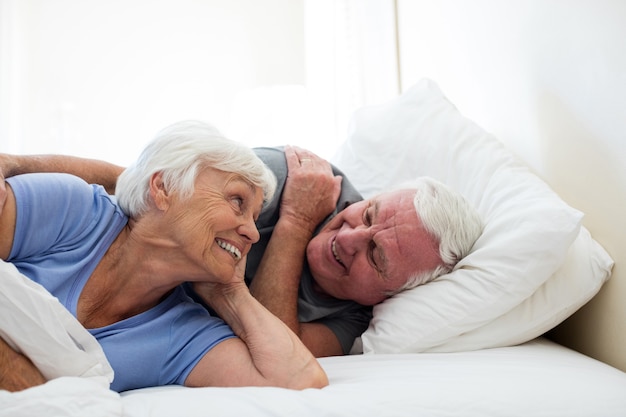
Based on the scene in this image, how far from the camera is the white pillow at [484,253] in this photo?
59.3 inches

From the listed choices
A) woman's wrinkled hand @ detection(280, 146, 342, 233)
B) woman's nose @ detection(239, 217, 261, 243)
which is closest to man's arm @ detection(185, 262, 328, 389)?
woman's nose @ detection(239, 217, 261, 243)

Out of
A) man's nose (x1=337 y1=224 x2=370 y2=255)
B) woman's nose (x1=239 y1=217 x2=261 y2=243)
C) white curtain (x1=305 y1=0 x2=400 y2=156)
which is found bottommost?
man's nose (x1=337 y1=224 x2=370 y2=255)

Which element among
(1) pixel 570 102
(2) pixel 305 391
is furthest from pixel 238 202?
(1) pixel 570 102

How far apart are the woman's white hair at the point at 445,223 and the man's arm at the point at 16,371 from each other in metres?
0.86

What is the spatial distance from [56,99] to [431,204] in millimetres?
3139

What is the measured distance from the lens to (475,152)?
6.23 ft

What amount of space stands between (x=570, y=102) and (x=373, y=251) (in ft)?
1.91

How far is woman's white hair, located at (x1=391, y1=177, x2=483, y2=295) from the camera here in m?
1.62

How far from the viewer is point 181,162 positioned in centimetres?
138

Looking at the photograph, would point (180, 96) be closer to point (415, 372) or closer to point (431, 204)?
point (431, 204)

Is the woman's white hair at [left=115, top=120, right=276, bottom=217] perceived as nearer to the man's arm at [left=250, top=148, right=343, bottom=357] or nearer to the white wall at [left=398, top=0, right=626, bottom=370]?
the man's arm at [left=250, top=148, right=343, bottom=357]

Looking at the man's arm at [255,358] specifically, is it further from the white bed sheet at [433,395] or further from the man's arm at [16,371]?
the man's arm at [16,371]

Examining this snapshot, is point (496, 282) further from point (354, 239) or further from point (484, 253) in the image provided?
point (354, 239)

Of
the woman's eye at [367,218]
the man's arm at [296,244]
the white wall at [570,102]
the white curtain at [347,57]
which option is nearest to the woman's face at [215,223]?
the man's arm at [296,244]
